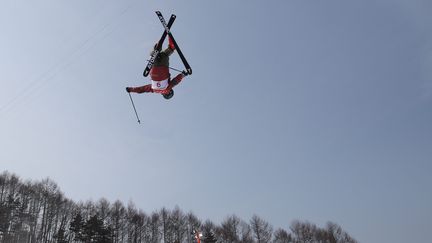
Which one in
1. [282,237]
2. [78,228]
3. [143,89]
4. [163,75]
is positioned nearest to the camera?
[163,75]

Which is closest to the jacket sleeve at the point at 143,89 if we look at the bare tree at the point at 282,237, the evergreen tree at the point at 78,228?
the evergreen tree at the point at 78,228

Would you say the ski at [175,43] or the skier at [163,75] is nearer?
the ski at [175,43]

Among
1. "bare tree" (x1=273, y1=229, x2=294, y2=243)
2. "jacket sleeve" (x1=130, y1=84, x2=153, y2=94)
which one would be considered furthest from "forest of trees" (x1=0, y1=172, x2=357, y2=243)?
"jacket sleeve" (x1=130, y1=84, x2=153, y2=94)

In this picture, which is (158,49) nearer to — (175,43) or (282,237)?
(175,43)

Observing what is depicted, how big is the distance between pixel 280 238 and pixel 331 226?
17.7 metres

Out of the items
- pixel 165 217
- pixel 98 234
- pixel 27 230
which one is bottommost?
pixel 98 234

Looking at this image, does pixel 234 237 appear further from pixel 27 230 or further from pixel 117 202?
pixel 27 230

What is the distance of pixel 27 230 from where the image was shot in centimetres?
5506

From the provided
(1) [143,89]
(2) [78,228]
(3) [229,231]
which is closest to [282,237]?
(3) [229,231]

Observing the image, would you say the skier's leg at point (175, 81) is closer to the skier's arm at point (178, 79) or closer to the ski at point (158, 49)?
the skier's arm at point (178, 79)

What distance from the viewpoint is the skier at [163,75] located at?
12.9 meters

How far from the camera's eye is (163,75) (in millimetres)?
13008

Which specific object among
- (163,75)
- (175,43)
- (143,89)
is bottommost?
(163,75)

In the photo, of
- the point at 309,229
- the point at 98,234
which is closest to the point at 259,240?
the point at 309,229
